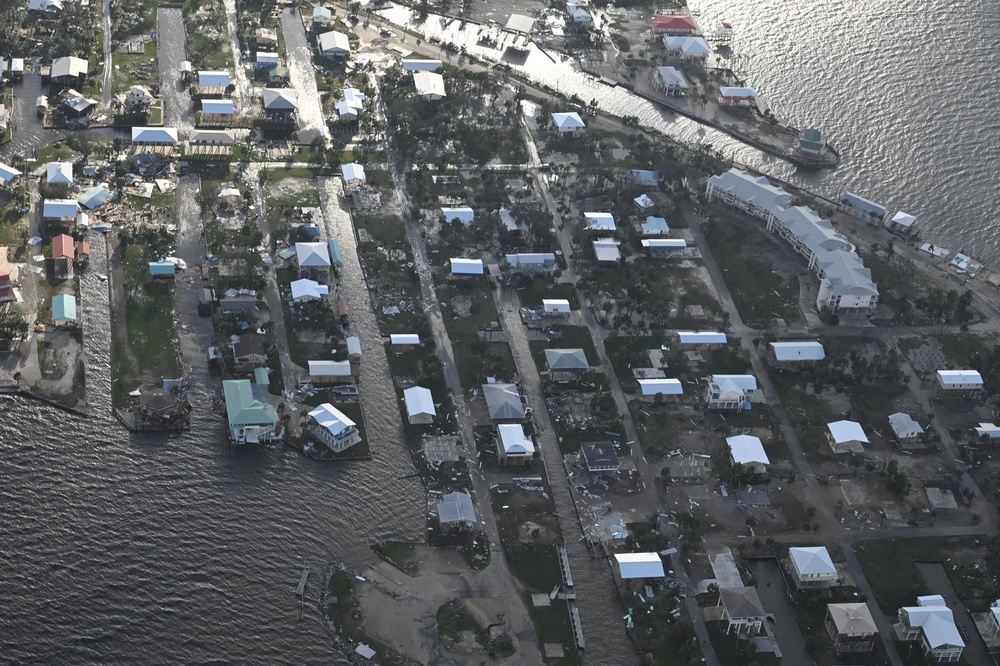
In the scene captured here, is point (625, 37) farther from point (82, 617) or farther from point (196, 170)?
Answer: point (82, 617)

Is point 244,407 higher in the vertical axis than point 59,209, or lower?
higher

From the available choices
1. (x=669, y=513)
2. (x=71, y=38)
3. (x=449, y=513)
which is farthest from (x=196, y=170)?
(x=669, y=513)

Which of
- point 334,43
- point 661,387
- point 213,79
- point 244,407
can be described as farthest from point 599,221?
point 213,79

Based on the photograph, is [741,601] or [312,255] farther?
[312,255]

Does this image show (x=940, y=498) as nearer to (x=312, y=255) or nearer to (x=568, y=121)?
(x=312, y=255)

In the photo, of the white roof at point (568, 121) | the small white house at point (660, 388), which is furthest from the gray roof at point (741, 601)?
the white roof at point (568, 121)

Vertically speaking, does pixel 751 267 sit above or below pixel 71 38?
above
